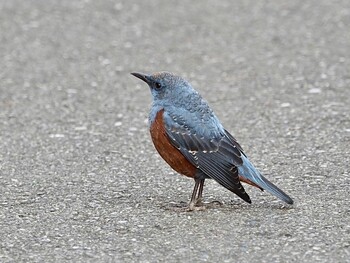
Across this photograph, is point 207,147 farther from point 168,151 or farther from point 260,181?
point 260,181

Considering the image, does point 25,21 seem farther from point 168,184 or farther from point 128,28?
point 168,184

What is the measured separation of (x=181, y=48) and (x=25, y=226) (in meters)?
5.10

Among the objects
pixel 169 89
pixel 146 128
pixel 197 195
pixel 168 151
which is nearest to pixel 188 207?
pixel 197 195

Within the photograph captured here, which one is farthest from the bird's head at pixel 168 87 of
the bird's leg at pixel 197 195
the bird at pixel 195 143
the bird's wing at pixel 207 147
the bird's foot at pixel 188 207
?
the bird's foot at pixel 188 207

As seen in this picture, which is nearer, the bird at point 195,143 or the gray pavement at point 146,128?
the gray pavement at point 146,128

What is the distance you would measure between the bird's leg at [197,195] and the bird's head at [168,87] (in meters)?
0.59

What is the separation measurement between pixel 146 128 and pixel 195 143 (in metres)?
2.13

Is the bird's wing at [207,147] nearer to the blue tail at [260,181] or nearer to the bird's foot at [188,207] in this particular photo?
the blue tail at [260,181]

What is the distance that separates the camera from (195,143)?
18.5 ft

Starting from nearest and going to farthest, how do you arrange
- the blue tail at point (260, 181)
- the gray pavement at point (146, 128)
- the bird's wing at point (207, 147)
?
the gray pavement at point (146, 128) → the blue tail at point (260, 181) → the bird's wing at point (207, 147)

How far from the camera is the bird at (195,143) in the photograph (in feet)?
18.1

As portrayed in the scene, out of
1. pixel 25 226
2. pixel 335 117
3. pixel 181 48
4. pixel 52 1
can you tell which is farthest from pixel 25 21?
pixel 25 226

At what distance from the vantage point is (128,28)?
10906mm

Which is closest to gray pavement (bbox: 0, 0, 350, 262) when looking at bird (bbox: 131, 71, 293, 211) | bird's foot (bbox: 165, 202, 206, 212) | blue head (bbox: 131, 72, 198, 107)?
bird's foot (bbox: 165, 202, 206, 212)
